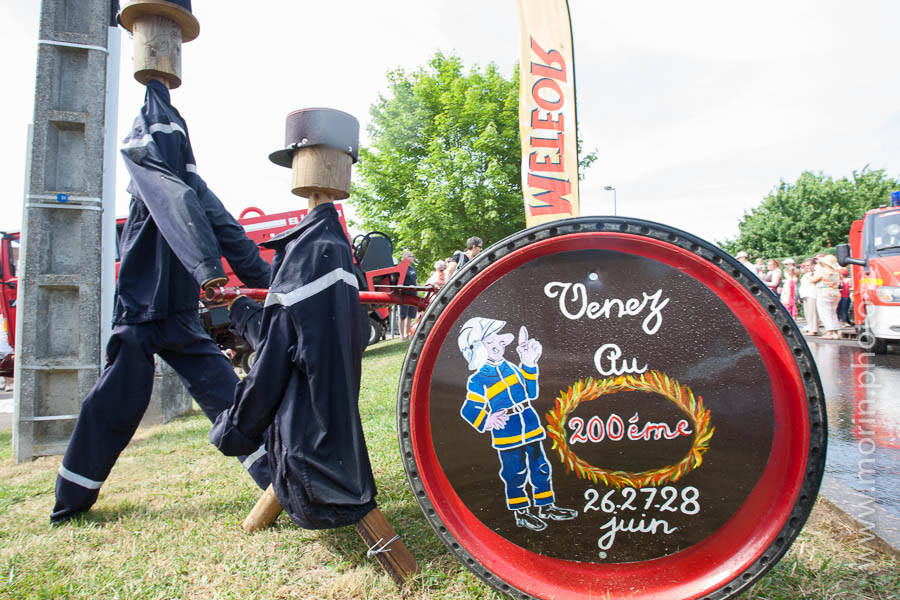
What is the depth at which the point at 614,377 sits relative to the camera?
1636mm

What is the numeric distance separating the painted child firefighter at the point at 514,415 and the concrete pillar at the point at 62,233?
389 centimetres

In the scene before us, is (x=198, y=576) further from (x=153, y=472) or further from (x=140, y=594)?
(x=153, y=472)

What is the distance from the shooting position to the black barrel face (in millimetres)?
1549

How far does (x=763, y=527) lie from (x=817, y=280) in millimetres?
12325

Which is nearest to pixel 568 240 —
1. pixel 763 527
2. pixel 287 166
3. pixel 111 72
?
pixel 763 527

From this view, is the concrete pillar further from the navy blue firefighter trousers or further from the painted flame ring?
the painted flame ring

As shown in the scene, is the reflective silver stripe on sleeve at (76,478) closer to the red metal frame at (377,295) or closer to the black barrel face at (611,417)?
the red metal frame at (377,295)

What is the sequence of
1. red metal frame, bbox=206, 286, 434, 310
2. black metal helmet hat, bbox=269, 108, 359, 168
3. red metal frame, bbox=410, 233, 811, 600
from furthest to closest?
red metal frame, bbox=206, 286, 434, 310
black metal helmet hat, bbox=269, 108, 359, 168
red metal frame, bbox=410, 233, 811, 600

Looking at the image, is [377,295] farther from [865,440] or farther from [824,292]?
[824,292]

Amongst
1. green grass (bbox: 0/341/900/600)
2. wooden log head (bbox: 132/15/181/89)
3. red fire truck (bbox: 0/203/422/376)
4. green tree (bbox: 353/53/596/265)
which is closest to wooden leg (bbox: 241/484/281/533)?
green grass (bbox: 0/341/900/600)

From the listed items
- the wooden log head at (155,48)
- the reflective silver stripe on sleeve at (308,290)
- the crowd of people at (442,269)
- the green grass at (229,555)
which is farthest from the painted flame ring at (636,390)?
the crowd of people at (442,269)

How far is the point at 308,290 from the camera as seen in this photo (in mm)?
2016

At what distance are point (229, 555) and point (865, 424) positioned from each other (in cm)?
509

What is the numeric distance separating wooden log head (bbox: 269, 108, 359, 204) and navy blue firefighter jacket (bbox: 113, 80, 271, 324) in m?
0.64
